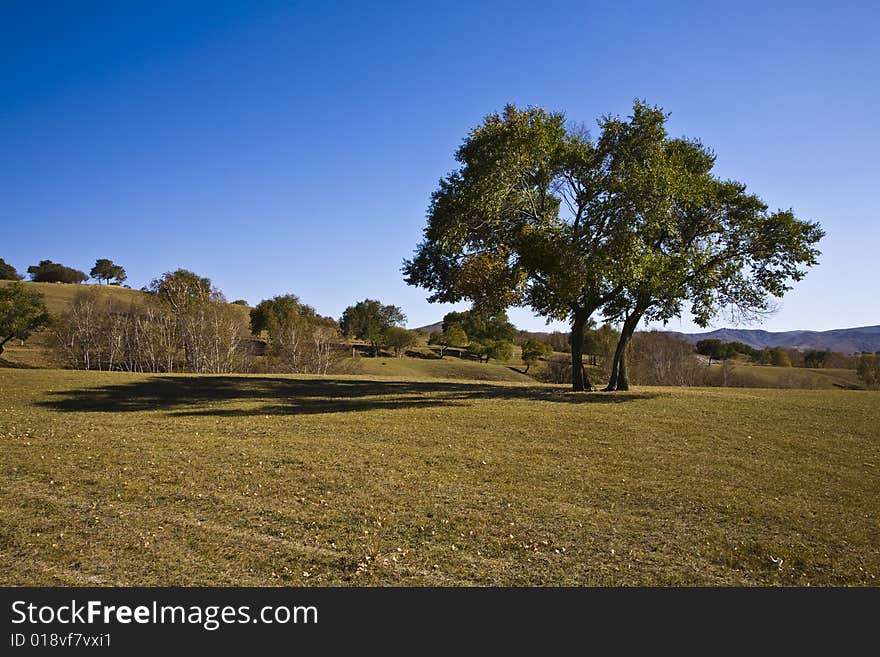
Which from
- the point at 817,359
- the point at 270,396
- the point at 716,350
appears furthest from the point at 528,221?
the point at 817,359

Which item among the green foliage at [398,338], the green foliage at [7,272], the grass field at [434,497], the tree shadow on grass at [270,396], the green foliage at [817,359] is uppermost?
the green foliage at [7,272]

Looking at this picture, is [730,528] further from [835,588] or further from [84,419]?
[84,419]

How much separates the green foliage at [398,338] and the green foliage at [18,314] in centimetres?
6250

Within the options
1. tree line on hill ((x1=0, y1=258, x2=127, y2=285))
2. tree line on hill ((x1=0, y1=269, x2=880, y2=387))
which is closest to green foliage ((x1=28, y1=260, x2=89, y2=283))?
tree line on hill ((x1=0, y1=258, x2=127, y2=285))

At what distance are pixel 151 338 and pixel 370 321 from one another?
181ft

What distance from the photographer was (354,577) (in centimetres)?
686

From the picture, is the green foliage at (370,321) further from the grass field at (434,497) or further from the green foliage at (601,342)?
the grass field at (434,497)

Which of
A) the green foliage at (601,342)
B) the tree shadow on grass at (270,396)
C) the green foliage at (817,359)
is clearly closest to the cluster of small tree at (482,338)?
the green foliage at (601,342)

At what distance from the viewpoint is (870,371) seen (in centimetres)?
7938

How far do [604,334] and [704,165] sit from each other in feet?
195

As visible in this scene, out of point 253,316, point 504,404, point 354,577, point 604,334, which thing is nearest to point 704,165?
point 504,404

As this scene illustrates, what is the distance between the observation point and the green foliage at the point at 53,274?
468ft

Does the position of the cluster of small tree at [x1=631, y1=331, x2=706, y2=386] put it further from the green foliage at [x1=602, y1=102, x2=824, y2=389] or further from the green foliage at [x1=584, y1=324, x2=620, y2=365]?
the green foliage at [x1=602, y1=102, x2=824, y2=389]

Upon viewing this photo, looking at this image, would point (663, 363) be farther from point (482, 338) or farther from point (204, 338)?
point (204, 338)
